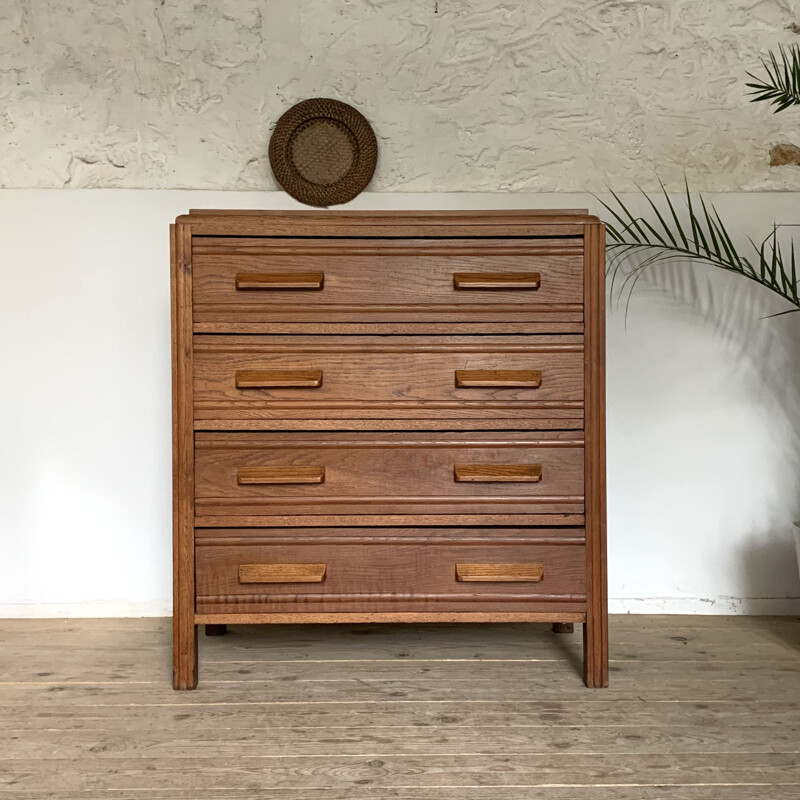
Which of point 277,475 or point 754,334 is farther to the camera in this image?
point 754,334

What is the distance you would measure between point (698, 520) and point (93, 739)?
6.63 feet

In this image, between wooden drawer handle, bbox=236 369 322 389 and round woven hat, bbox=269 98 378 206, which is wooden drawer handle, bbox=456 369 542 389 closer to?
wooden drawer handle, bbox=236 369 322 389

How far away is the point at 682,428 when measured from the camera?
2.65 meters

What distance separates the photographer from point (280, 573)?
194 cm

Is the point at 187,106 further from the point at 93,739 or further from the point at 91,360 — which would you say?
the point at 93,739

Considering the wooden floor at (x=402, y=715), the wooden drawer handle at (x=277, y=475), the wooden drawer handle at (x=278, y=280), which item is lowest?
the wooden floor at (x=402, y=715)

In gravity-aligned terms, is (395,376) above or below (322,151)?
below

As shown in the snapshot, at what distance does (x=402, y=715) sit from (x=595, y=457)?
0.80 meters

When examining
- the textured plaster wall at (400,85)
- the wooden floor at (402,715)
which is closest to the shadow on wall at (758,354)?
the wooden floor at (402,715)

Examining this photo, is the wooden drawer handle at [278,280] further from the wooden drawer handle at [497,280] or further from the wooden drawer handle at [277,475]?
the wooden drawer handle at [277,475]

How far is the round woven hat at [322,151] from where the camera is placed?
2.54 metres

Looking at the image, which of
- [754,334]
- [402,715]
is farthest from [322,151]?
[402,715]

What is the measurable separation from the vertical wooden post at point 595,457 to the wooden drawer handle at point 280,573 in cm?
70

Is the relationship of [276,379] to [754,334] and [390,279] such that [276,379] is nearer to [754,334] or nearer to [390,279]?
[390,279]
